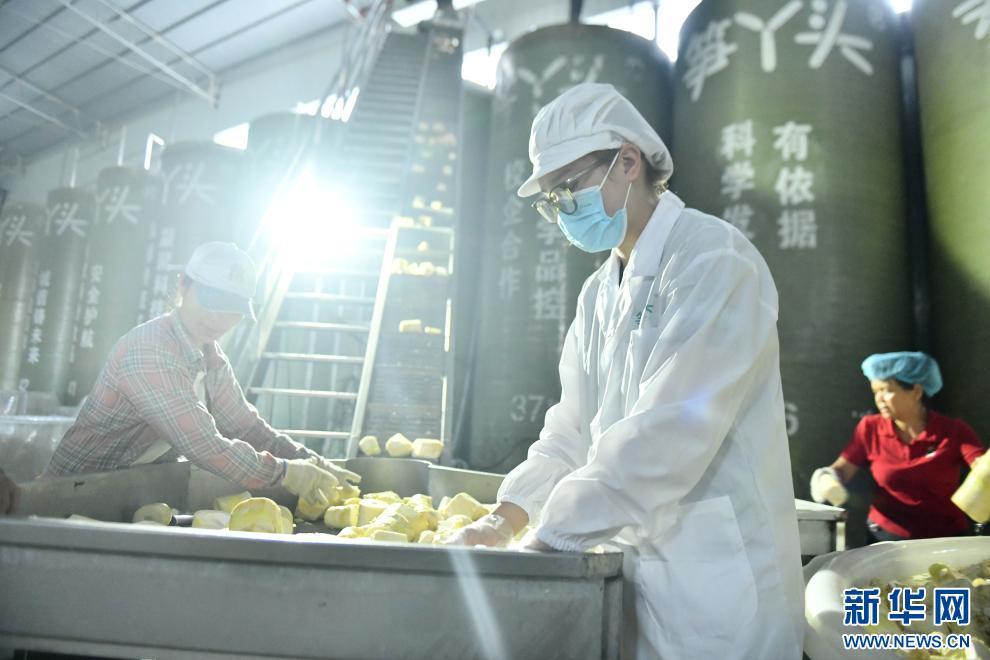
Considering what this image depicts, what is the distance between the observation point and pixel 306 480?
2031 mm

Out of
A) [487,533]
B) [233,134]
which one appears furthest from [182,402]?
[233,134]

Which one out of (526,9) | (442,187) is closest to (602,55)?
(442,187)

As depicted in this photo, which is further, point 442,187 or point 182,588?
point 442,187

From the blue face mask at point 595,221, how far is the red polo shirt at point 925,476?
225 cm

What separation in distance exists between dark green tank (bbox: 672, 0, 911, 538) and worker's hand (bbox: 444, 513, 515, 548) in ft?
9.44

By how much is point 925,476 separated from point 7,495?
3.34 metres

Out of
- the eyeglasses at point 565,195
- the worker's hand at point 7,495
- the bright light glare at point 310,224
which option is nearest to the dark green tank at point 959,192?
the eyeglasses at point 565,195

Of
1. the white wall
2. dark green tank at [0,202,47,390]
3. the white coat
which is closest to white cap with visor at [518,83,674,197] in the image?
the white coat

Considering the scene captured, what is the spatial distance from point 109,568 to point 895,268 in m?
4.26

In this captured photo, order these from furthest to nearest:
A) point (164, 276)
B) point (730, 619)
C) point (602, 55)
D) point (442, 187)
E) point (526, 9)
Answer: point (526, 9), point (164, 276), point (442, 187), point (602, 55), point (730, 619)

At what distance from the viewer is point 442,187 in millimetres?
6344

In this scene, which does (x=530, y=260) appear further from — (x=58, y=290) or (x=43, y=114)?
(x=43, y=114)

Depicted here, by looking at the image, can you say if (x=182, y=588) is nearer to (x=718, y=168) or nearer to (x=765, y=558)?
(x=765, y=558)

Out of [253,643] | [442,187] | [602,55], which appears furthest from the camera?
[442,187]
